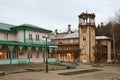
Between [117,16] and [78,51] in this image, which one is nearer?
[78,51]

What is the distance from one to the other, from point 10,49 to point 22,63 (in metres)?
3.78

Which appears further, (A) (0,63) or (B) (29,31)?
(B) (29,31)

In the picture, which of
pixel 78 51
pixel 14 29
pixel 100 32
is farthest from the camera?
pixel 100 32

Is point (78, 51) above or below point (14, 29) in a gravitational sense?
below

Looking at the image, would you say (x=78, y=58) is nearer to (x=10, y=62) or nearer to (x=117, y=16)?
(x=117, y=16)

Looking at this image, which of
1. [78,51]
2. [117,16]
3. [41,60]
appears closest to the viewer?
[41,60]

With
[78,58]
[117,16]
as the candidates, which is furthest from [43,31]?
[117,16]

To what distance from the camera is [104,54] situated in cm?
6938

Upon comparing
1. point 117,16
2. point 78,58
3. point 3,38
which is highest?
point 117,16

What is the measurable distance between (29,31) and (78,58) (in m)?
28.1

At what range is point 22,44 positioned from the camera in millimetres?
37906

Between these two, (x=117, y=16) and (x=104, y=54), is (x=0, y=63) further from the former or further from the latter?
(x=117, y=16)

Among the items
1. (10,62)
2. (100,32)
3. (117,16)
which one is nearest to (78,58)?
(117,16)

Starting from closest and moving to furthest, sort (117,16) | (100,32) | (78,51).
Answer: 1. (78,51)
2. (117,16)
3. (100,32)
